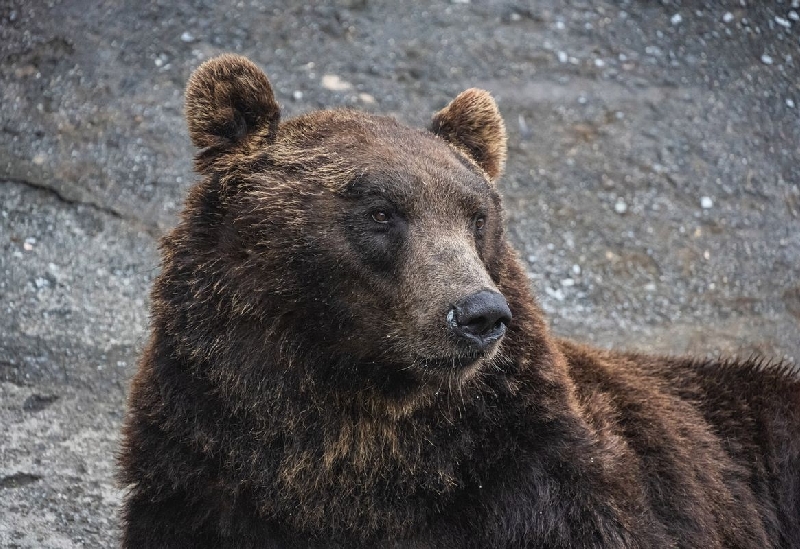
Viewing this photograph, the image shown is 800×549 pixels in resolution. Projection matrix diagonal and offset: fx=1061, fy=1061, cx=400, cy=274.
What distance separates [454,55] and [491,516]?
6.82 m

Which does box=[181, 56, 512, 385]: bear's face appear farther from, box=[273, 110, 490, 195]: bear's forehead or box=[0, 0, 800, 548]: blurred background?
box=[0, 0, 800, 548]: blurred background

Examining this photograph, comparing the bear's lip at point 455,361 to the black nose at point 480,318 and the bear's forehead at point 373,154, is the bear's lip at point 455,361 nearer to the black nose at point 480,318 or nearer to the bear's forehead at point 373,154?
the black nose at point 480,318

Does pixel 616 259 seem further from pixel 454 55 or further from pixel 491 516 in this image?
pixel 491 516

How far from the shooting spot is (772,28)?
37.1ft

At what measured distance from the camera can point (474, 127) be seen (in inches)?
226

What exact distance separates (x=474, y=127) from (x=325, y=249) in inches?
55.6

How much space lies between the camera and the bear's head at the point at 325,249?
15.1 feet

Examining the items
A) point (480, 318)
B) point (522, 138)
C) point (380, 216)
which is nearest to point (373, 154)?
point (380, 216)

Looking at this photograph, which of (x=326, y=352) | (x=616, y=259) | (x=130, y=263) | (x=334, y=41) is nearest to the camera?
(x=326, y=352)

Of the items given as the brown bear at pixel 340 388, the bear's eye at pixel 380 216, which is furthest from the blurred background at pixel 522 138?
the bear's eye at pixel 380 216

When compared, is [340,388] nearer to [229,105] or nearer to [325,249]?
[325,249]

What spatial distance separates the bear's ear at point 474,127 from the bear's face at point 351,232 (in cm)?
46

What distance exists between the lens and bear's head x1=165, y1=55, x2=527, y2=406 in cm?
459

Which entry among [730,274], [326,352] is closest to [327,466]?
[326,352]
